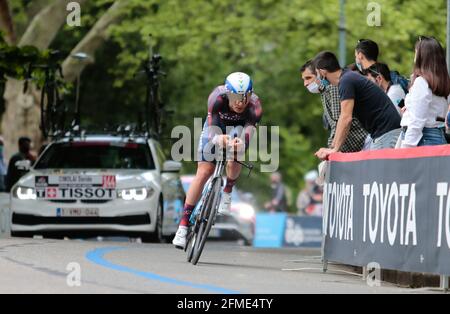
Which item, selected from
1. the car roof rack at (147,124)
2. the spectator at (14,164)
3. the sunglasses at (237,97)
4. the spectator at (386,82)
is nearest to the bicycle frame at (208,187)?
the sunglasses at (237,97)

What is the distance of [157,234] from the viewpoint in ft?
69.3

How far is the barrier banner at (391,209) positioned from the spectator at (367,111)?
1.07ft

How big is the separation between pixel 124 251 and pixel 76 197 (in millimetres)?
4129

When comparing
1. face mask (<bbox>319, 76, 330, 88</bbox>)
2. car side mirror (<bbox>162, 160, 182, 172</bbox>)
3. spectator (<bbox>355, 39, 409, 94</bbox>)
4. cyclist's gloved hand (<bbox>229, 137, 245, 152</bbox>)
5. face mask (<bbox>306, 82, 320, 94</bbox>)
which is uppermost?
spectator (<bbox>355, 39, 409, 94</bbox>)

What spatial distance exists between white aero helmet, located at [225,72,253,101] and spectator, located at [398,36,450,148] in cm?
204

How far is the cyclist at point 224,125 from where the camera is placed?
46.5ft

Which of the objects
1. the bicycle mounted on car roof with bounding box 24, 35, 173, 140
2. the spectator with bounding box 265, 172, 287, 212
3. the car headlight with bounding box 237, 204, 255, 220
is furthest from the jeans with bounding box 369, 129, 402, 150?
the spectator with bounding box 265, 172, 287, 212

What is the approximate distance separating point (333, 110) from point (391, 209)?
270 cm

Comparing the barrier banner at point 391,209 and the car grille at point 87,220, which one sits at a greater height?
the barrier banner at point 391,209

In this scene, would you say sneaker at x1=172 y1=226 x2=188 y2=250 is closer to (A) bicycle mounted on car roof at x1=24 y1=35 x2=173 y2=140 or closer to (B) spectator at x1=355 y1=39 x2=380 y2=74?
(B) spectator at x1=355 y1=39 x2=380 y2=74

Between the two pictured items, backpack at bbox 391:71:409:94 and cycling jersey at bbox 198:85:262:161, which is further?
backpack at bbox 391:71:409:94

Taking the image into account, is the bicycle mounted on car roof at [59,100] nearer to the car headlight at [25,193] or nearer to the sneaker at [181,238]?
the car headlight at [25,193]

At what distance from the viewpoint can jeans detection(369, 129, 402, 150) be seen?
45.3 ft

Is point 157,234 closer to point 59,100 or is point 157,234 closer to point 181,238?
point 59,100
